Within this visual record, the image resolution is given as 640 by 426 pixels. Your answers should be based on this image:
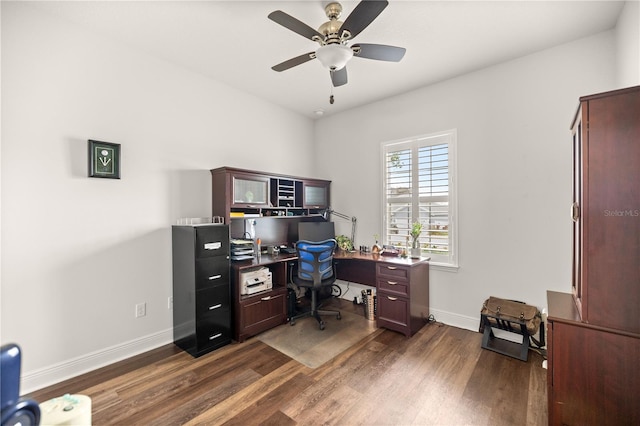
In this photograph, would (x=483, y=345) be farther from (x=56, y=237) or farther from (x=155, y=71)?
(x=155, y=71)

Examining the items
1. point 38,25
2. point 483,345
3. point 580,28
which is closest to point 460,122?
point 580,28

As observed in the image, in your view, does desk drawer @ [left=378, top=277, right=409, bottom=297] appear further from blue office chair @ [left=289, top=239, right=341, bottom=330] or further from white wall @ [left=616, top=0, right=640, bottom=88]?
white wall @ [left=616, top=0, right=640, bottom=88]

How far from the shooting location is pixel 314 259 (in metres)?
3.20

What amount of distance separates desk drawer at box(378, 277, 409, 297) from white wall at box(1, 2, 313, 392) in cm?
223

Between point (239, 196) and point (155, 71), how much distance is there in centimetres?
154

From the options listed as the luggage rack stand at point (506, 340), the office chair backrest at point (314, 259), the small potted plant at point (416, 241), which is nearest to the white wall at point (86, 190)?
the office chair backrest at point (314, 259)

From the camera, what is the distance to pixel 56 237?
2.25 m

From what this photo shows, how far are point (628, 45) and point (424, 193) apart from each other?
6.69 feet

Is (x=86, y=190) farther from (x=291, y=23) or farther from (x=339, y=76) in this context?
(x=339, y=76)

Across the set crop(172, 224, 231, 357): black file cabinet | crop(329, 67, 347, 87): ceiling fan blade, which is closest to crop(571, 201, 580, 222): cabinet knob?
crop(329, 67, 347, 87): ceiling fan blade

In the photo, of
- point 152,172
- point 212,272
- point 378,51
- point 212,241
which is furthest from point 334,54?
point 212,272

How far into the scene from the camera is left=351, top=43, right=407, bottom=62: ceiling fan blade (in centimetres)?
206

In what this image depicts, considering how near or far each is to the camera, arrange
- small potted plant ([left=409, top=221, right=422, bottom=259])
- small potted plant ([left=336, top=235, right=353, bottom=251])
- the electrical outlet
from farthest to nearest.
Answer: small potted plant ([left=336, top=235, right=353, bottom=251]) < small potted plant ([left=409, top=221, right=422, bottom=259]) < the electrical outlet

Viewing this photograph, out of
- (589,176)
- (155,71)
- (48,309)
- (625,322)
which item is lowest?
(48,309)
